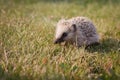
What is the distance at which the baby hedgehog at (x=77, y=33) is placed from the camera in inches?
252

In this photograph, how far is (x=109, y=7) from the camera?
1155 cm

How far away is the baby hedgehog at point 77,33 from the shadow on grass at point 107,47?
14cm

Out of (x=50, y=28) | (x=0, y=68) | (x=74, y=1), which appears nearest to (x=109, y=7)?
(x=74, y=1)

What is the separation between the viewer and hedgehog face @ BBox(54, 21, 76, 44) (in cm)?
632

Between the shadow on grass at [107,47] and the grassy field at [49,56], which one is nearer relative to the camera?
the grassy field at [49,56]

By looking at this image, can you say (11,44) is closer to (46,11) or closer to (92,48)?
(92,48)

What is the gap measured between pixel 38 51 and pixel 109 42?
1893 millimetres

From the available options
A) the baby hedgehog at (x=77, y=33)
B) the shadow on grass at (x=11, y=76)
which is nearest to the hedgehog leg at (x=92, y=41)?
the baby hedgehog at (x=77, y=33)

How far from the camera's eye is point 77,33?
659 cm

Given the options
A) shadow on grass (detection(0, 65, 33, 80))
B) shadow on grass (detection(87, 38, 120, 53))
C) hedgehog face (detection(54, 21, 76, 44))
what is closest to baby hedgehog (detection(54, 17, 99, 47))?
hedgehog face (detection(54, 21, 76, 44))

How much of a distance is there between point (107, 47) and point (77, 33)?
2.17 feet

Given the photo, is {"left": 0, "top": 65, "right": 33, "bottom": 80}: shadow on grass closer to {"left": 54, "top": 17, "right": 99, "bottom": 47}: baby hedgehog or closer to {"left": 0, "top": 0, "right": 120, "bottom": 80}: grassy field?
{"left": 0, "top": 0, "right": 120, "bottom": 80}: grassy field

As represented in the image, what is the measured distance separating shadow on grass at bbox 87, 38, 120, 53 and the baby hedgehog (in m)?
0.14

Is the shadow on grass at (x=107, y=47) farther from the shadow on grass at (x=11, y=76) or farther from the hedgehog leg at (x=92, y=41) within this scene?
the shadow on grass at (x=11, y=76)
